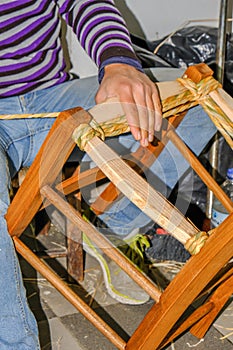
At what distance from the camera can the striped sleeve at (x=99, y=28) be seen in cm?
130

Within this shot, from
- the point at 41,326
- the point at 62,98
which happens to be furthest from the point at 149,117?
the point at 41,326

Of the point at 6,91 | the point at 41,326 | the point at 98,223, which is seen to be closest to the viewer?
the point at 6,91

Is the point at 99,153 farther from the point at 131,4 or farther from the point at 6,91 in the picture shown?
the point at 131,4

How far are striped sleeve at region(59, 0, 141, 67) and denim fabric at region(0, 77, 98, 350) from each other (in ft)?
0.28

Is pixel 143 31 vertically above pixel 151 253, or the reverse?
pixel 143 31

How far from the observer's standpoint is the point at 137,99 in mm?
1140

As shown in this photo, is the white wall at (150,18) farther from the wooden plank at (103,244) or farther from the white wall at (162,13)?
the wooden plank at (103,244)

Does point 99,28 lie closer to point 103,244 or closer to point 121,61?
point 121,61

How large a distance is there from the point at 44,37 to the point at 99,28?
12 centimetres

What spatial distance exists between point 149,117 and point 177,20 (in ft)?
3.17

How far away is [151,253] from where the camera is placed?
1.79 metres

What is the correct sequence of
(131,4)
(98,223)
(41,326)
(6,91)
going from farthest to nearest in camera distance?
(131,4) → (98,223) → (41,326) → (6,91)

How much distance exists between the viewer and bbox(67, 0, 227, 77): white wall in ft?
6.45

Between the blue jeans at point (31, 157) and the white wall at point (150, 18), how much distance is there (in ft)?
1.88
